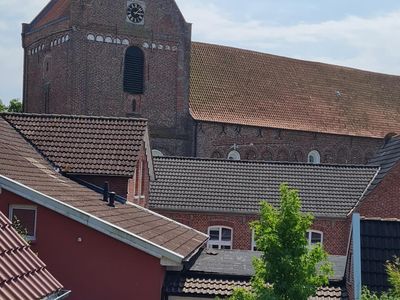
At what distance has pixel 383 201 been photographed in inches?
1173

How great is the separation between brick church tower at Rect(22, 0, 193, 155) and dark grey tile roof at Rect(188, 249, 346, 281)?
20.5 metres

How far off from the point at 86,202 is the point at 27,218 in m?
1.53

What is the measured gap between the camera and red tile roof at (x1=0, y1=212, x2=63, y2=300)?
7.25m

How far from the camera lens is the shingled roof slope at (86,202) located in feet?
51.4

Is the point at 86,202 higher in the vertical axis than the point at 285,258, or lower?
higher

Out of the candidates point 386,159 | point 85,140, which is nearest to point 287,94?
point 386,159

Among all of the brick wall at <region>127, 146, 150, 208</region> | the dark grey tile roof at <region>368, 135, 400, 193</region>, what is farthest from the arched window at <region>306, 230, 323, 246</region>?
the brick wall at <region>127, 146, 150, 208</region>

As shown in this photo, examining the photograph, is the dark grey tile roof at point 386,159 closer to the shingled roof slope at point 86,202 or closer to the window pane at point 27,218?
the shingled roof slope at point 86,202

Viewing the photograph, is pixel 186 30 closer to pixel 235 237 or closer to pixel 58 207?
pixel 235 237

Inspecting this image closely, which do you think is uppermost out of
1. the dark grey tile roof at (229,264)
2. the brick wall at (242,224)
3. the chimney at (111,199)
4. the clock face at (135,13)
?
the clock face at (135,13)

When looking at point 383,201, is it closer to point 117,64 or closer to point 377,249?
point 377,249

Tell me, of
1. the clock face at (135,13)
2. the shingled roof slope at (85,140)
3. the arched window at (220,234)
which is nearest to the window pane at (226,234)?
the arched window at (220,234)

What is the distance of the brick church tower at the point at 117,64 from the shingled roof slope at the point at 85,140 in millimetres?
16740

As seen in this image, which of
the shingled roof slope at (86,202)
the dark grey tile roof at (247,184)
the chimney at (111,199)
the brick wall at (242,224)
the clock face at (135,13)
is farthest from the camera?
the clock face at (135,13)
